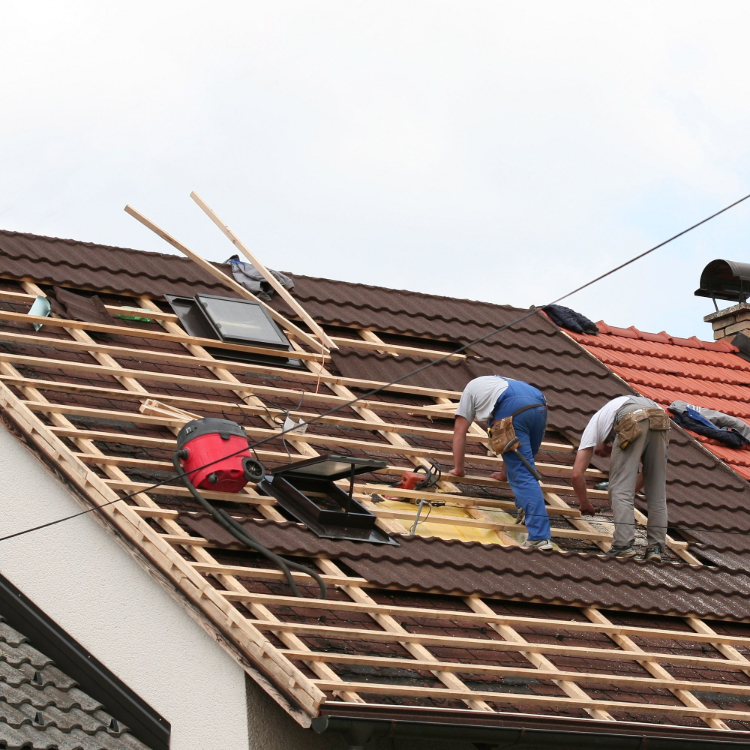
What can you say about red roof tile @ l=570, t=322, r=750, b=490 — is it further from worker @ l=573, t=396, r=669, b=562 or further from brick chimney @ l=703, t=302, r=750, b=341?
worker @ l=573, t=396, r=669, b=562

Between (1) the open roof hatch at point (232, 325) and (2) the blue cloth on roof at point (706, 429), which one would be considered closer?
(1) the open roof hatch at point (232, 325)

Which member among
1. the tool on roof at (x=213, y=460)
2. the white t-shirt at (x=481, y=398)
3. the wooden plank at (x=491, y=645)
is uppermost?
the white t-shirt at (x=481, y=398)

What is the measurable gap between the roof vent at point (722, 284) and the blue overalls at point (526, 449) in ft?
20.6

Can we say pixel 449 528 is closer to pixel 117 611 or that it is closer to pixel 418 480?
pixel 418 480

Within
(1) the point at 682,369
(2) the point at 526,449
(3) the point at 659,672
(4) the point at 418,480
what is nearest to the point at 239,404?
(4) the point at 418,480

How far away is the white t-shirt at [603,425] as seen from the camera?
26.1 ft

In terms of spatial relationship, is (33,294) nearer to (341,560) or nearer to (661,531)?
(341,560)

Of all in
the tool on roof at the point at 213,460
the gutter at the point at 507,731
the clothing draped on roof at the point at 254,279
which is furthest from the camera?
the clothing draped on roof at the point at 254,279

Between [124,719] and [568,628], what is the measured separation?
7.71ft

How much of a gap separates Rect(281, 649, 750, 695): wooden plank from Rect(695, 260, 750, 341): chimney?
23.0 ft

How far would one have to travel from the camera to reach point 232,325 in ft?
28.6

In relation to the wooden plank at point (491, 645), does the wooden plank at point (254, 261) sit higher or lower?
higher

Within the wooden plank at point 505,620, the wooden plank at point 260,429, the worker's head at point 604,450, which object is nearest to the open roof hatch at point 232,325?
the wooden plank at point 260,429

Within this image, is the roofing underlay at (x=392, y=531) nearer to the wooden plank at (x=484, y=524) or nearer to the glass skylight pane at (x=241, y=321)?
the wooden plank at (x=484, y=524)
